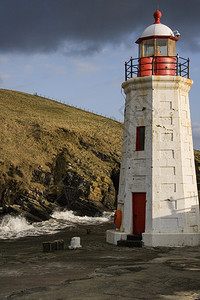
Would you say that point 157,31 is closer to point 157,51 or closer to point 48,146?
point 157,51

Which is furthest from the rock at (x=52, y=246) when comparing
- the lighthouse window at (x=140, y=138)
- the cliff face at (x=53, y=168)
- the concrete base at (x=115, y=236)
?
the cliff face at (x=53, y=168)

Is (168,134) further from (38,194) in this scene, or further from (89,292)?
(38,194)

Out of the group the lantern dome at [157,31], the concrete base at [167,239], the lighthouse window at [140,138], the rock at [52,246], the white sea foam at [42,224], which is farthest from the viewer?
the white sea foam at [42,224]

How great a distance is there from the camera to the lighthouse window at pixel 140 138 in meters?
17.0

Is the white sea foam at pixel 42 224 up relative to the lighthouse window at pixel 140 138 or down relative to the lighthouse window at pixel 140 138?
down

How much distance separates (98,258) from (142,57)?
874 centimetres

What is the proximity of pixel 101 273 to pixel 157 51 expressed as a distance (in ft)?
32.7

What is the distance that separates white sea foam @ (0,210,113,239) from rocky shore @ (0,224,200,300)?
7.59 m

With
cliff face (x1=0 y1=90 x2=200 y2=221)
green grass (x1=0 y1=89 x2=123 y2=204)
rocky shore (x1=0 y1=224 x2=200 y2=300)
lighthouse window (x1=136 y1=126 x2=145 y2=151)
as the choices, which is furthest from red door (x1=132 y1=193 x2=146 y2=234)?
green grass (x1=0 y1=89 x2=123 y2=204)

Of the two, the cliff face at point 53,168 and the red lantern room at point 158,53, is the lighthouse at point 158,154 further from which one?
the cliff face at point 53,168

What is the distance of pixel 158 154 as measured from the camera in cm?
1662

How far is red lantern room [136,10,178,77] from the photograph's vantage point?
55.9ft

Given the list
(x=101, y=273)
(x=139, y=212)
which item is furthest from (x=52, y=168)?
(x=101, y=273)

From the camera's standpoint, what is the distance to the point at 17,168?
3450 cm
